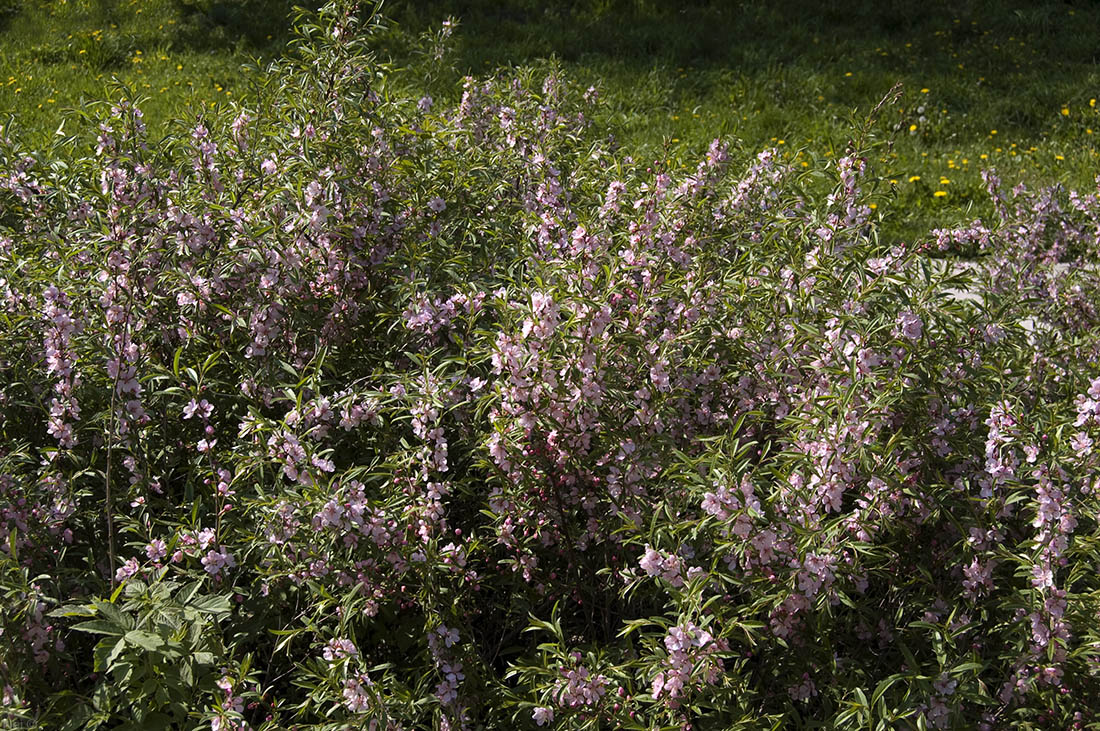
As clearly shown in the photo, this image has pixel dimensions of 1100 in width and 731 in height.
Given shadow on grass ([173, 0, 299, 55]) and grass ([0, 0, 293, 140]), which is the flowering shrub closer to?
grass ([0, 0, 293, 140])

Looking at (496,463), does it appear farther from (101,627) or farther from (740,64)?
(740,64)

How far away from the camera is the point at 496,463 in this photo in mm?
2416

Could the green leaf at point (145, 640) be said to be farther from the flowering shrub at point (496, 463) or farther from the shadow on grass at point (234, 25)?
the shadow on grass at point (234, 25)

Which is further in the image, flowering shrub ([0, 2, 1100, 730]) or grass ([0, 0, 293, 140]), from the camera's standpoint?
grass ([0, 0, 293, 140])

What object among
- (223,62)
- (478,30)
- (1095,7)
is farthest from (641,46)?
(1095,7)

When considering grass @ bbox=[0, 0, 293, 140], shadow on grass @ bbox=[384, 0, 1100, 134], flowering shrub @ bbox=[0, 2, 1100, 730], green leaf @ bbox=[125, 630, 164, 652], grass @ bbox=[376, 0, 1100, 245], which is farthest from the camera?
shadow on grass @ bbox=[384, 0, 1100, 134]

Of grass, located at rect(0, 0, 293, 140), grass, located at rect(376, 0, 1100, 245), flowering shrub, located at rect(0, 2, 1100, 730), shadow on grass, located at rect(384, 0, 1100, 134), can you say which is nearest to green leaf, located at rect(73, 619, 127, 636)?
flowering shrub, located at rect(0, 2, 1100, 730)

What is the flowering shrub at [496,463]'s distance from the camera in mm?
2182

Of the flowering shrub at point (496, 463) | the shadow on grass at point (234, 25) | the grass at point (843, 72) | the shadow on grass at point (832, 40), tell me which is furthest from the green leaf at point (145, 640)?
the shadow on grass at point (234, 25)

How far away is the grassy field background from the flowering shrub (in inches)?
150

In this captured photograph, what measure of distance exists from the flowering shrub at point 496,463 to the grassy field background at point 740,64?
12.5ft

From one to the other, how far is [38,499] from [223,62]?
714cm

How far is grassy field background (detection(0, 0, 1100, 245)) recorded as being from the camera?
7.41m

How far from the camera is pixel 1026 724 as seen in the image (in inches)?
87.6
